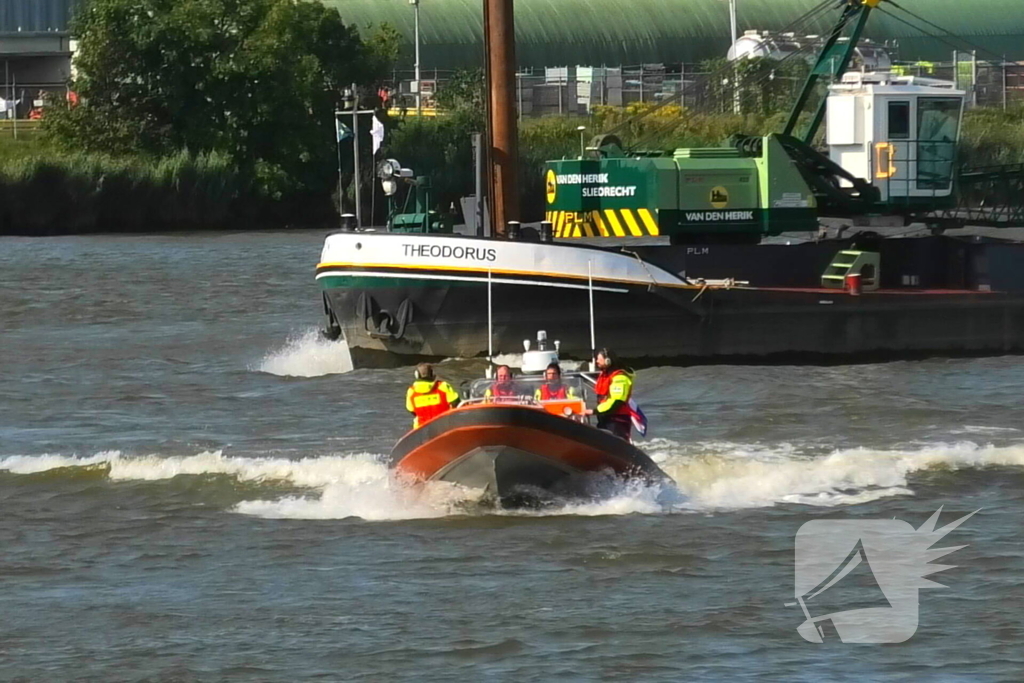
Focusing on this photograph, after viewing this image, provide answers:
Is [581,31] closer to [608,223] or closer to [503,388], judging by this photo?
[608,223]

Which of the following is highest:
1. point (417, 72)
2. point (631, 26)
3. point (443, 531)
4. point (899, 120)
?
point (631, 26)

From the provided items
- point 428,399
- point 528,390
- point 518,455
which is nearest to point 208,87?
point 428,399

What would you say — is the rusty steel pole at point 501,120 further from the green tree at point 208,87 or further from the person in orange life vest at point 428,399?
the green tree at point 208,87

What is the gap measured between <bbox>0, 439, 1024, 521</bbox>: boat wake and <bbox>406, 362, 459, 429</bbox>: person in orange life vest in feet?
1.92

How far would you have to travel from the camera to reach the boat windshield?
1589 centimetres

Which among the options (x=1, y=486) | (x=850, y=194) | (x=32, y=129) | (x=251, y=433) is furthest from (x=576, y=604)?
(x=32, y=129)

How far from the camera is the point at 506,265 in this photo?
75.4 ft

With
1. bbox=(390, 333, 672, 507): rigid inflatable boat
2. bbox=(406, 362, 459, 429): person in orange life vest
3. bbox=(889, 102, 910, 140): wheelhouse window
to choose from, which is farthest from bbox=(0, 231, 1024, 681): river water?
bbox=(889, 102, 910, 140): wheelhouse window

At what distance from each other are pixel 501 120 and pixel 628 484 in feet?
35.7

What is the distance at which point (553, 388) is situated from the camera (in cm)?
1609

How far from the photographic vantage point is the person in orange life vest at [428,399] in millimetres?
16156

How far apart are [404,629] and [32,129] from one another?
53463mm

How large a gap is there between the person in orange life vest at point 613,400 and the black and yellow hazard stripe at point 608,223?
8918 millimetres

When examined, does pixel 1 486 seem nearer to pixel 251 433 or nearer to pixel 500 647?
pixel 251 433
